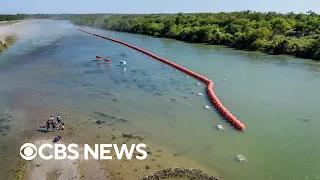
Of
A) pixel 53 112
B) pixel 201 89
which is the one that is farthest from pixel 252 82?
pixel 53 112

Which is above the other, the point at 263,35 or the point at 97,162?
the point at 263,35

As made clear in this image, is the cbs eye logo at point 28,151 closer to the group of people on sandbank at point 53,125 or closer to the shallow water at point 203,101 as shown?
the group of people on sandbank at point 53,125

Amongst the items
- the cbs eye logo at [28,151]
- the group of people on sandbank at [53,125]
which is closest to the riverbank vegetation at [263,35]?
the group of people on sandbank at [53,125]

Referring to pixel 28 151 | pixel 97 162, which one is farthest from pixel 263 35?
pixel 28 151

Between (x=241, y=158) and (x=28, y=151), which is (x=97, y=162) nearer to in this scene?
(x=28, y=151)

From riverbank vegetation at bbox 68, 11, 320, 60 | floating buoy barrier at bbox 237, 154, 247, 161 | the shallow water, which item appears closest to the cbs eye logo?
the shallow water

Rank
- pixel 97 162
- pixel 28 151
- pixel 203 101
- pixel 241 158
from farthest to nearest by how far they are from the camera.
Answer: pixel 203 101
pixel 28 151
pixel 241 158
pixel 97 162
